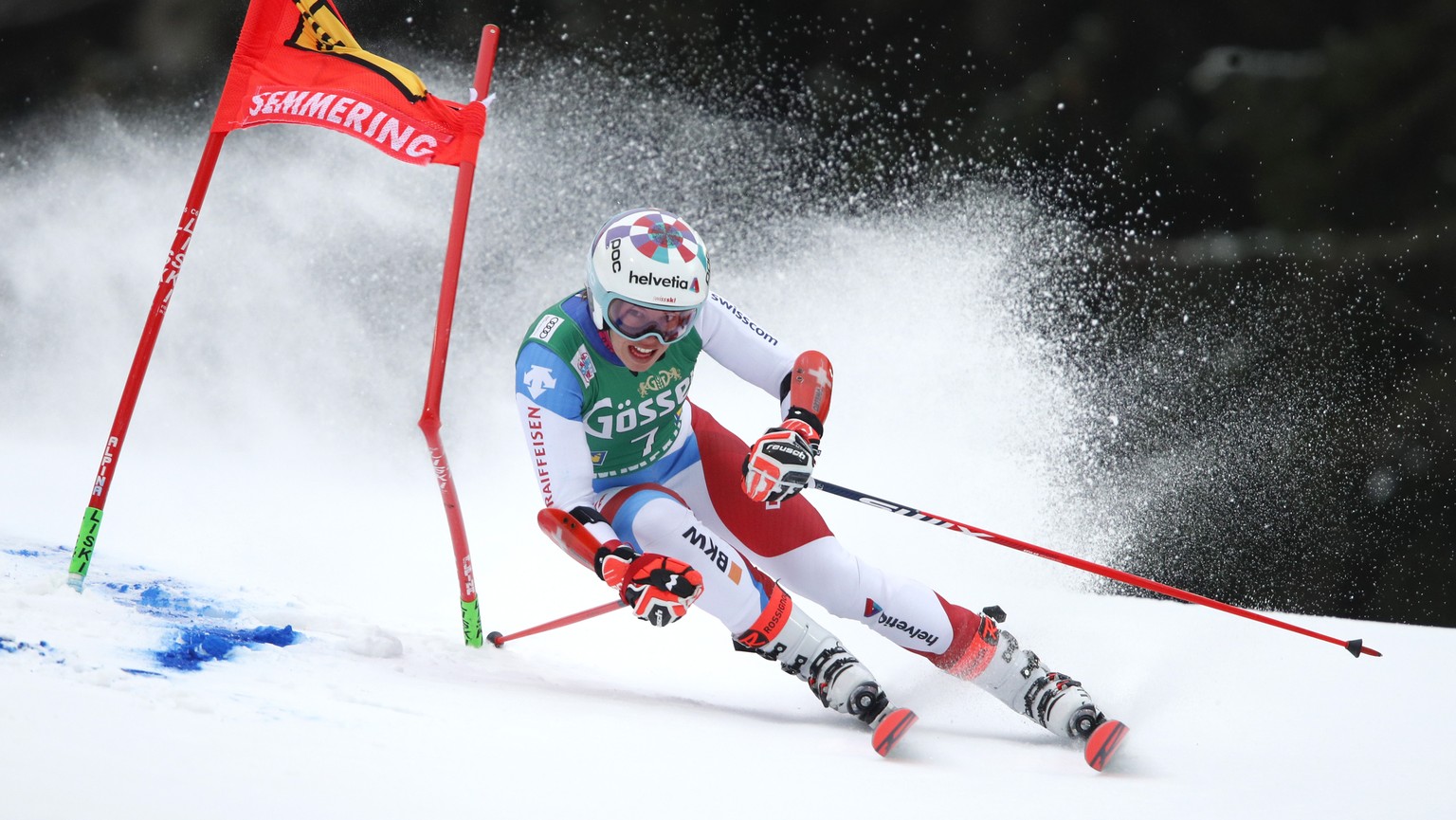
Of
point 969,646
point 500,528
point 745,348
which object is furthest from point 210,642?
point 500,528

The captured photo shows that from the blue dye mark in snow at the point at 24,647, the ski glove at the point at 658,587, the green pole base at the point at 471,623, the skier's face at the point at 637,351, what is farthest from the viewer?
the green pole base at the point at 471,623

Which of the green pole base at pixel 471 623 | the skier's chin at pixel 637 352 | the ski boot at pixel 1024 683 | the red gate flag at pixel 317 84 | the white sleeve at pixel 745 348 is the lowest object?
the green pole base at pixel 471 623

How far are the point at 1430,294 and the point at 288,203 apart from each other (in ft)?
19.5

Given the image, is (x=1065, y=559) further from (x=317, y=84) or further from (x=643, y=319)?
(x=317, y=84)

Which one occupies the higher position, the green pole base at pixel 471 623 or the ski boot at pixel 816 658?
the ski boot at pixel 816 658

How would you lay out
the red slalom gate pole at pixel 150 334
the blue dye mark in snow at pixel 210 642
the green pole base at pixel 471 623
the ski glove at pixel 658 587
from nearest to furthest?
the blue dye mark in snow at pixel 210 642 < the ski glove at pixel 658 587 < the red slalom gate pole at pixel 150 334 < the green pole base at pixel 471 623

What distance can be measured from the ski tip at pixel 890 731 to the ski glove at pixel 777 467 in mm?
544

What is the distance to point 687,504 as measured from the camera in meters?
2.82

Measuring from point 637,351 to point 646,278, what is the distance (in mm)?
185

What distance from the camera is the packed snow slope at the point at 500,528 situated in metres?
1.83

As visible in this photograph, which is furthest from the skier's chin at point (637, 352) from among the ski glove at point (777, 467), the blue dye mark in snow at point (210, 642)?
the blue dye mark in snow at point (210, 642)

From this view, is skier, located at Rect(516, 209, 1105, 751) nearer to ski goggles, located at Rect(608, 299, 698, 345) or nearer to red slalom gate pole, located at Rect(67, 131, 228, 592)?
ski goggles, located at Rect(608, 299, 698, 345)

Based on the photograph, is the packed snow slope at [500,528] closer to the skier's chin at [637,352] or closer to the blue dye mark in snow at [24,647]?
the blue dye mark in snow at [24,647]

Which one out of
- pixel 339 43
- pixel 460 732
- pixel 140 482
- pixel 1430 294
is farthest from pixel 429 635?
pixel 1430 294
